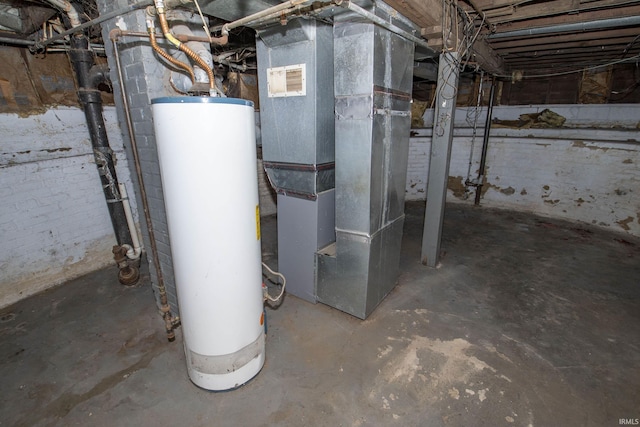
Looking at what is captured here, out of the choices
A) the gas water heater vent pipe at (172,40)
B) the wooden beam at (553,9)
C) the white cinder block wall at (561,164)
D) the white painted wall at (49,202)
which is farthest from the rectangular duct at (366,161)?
the white cinder block wall at (561,164)

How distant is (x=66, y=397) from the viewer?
2.01 meters

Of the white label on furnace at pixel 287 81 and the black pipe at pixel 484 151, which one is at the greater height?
the white label on furnace at pixel 287 81

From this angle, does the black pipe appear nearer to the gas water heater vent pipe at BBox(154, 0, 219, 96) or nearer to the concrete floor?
the concrete floor

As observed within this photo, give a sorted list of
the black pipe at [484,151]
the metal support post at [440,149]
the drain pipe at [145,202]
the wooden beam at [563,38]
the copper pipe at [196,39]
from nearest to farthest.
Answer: the copper pipe at [196,39] → the drain pipe at [145,202] → the metal support post at [440,149] → the wooden beam at [563,38] → the black pipe at [484,151]

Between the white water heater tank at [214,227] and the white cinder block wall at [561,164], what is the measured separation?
5676 millimetres

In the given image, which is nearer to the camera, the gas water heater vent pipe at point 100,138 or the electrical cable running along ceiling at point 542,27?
the electrical cable running along ceiling at point 542,27

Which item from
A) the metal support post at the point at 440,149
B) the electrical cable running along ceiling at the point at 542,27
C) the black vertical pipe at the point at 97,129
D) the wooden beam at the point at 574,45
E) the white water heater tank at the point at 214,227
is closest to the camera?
the white water heater tank at the point at 214,227

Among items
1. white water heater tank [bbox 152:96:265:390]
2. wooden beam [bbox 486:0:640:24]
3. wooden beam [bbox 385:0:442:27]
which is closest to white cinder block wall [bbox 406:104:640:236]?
wooden beam [bbox 486:0:640:24]

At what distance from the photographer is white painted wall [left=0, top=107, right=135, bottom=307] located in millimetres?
3000

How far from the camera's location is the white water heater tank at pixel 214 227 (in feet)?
5.08

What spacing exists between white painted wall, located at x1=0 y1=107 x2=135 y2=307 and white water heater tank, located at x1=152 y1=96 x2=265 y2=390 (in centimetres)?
247

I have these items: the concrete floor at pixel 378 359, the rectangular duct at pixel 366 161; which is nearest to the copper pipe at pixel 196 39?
the rectangular duct at pixel 366 161

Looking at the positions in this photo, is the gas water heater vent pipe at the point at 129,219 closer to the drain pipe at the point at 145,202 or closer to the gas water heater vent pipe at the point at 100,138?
the gas water heater vent pipe at the point at 100,138

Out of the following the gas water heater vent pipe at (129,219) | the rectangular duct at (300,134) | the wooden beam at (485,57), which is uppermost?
the wooden beam at (485,57)
